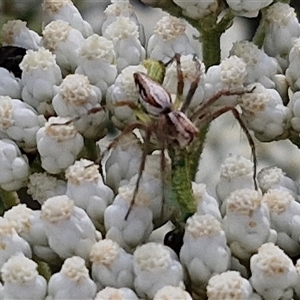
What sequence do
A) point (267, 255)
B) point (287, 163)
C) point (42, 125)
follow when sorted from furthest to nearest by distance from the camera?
point (287, 163) → point (42, 125) → point (267, 255)

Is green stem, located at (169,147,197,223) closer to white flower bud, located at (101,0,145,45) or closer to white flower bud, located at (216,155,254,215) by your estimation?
white flower bud, located at (216,155,254,215)

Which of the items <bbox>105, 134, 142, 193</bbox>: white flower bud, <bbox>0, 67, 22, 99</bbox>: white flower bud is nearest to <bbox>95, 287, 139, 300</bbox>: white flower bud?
<bbox>105, 134, 142, 193</bbox>: white flower bud

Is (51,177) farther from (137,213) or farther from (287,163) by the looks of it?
(287,163)

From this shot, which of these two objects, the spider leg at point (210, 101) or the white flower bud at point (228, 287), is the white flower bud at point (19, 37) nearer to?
the spider leg at point (210, 101)

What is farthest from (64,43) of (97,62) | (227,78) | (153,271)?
(153,271)

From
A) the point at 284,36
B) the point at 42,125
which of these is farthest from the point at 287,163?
the point at 42,125

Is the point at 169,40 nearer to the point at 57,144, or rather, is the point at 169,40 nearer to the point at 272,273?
the point at 57,144

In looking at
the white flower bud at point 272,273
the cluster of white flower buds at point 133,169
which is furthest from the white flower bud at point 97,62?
the white flower bud at point 272,273
